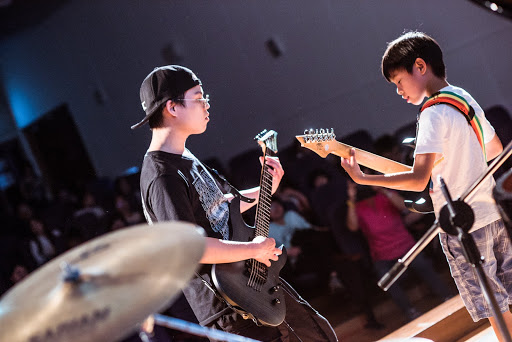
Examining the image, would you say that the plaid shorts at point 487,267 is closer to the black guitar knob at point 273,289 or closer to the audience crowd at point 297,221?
the black guitar knob at point 273,289

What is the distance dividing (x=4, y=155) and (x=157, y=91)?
11.6 ft

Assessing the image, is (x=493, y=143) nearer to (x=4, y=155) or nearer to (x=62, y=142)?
(x=62, y=142)

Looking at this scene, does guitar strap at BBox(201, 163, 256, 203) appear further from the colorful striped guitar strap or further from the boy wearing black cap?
the colorful striped guitar strap

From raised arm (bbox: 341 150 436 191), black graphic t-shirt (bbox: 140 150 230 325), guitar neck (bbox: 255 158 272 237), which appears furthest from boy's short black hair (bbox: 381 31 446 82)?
black graphic t-shirt (bbox: 140 150 230 325)

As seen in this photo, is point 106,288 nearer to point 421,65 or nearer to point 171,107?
point 171,107

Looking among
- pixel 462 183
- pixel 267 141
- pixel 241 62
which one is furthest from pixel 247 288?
pixel 241 62

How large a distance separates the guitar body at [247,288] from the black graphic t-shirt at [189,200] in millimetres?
66

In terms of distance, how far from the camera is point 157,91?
2.21 meters

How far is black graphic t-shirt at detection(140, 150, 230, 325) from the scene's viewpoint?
197 centimetres

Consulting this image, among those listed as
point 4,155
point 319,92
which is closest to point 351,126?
point 319,92

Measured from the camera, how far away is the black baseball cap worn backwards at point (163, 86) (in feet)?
7.20

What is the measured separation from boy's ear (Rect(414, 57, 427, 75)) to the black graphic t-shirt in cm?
101

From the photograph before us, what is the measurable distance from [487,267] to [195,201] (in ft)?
3.99

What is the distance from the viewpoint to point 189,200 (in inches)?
81.1
